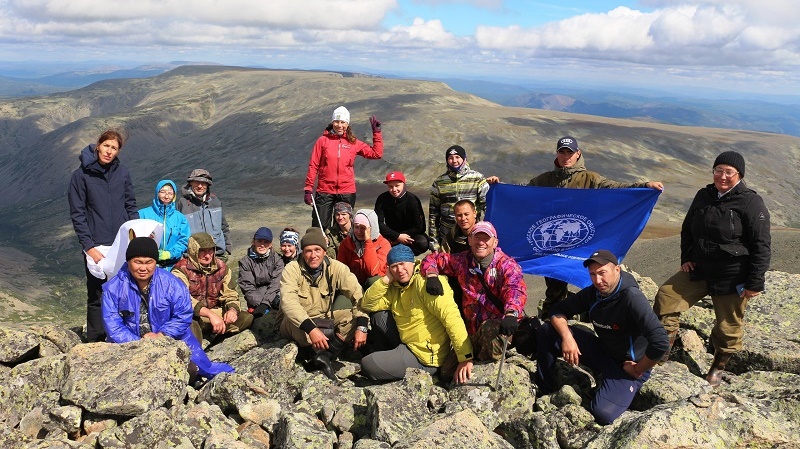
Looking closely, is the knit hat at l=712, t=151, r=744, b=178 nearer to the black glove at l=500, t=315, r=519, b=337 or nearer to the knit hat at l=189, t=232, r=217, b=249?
the black glove at l=500, t=315, r=519, b=337

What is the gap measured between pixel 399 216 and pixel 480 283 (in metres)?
3.84

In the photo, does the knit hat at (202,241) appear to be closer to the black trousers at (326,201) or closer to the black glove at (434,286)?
the black trousers at (326,201)

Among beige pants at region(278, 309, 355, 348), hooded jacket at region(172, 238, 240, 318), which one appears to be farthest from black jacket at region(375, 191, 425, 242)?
hooded jacket at region(172, 238, 240, 318)

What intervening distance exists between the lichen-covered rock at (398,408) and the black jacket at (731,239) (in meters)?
4.82

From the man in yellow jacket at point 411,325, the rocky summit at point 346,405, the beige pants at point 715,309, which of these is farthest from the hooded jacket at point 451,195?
the beige pants at point 715,309

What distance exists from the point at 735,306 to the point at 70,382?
31.9 feet

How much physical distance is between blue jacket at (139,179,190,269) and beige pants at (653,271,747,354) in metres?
8.89

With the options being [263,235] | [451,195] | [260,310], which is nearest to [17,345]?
[260,310]

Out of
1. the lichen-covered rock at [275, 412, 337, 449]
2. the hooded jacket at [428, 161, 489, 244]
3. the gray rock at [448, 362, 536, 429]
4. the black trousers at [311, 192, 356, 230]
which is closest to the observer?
the lichen-covered rock at [275, 412, 337, 449]

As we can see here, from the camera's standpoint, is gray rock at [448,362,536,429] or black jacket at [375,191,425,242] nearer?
gray rock at [448,362,536,429]

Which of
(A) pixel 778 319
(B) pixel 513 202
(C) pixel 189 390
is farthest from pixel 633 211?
(C) pixel 189 390

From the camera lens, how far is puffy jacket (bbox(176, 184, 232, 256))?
1114 cm

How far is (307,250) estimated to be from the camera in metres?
8.48

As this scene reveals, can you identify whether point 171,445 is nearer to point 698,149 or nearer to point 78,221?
point 78,221
